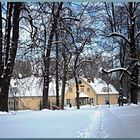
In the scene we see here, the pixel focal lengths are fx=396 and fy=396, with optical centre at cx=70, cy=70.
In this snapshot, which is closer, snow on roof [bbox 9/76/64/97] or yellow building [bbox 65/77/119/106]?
snow on roof [bbox 9/76/64/97]

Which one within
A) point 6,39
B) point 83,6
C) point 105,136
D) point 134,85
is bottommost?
point 105,136

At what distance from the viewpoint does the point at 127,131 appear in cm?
1248

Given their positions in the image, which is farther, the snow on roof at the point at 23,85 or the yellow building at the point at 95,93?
the yellow building at the point at 95,93

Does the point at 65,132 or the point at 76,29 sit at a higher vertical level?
the point at 76,29

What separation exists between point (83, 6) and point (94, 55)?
333 inches

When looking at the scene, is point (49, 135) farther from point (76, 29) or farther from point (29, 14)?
point (76, 29)

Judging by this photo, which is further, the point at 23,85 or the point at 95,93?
the point at 95,93

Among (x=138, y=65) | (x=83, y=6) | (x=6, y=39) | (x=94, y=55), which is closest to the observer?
(x=6, y=39)

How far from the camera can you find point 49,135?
1123cm

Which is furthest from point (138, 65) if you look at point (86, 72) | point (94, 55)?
point (86, 72)

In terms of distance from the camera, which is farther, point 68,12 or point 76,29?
point 76,29

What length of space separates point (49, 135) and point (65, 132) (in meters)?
0.77

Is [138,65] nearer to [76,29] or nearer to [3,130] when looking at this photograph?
[76,29]

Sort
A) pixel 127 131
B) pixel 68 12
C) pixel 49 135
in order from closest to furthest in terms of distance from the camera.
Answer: pixel 49 135 → pixel 127 131 → pixel 68 12
